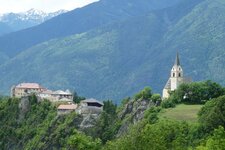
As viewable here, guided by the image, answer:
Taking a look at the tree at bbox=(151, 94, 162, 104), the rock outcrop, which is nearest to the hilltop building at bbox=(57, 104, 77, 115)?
the rock outcrop

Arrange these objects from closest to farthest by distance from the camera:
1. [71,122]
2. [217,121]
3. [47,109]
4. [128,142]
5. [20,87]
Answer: [128,142]
[217,121]
[71,122]
[47,109]
[20,87]

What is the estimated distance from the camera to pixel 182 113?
107625 mm

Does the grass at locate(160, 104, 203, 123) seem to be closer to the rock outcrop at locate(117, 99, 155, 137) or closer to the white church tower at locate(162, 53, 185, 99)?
the rock outcrop at locate(117, 99, 155, 137)

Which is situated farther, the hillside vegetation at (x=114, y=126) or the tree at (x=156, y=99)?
the tree at (x=156, y=99)

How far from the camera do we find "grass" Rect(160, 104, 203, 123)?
10163 centimetres

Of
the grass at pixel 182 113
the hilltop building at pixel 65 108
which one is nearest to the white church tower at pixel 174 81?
the hilltop building at pixel 65 108

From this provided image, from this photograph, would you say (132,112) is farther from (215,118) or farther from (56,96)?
(215,118)

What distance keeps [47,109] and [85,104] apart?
13.7 meters

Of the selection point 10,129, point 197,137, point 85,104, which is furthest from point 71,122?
point 197,137

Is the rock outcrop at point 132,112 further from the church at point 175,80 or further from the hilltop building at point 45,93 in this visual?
the hilltop building at point 45,93

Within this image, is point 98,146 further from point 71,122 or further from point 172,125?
point 71,122

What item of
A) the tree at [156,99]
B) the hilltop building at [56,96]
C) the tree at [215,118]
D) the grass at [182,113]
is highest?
the hilltop building at [56,96]

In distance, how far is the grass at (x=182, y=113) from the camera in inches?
4001

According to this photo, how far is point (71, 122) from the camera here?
426 feet
